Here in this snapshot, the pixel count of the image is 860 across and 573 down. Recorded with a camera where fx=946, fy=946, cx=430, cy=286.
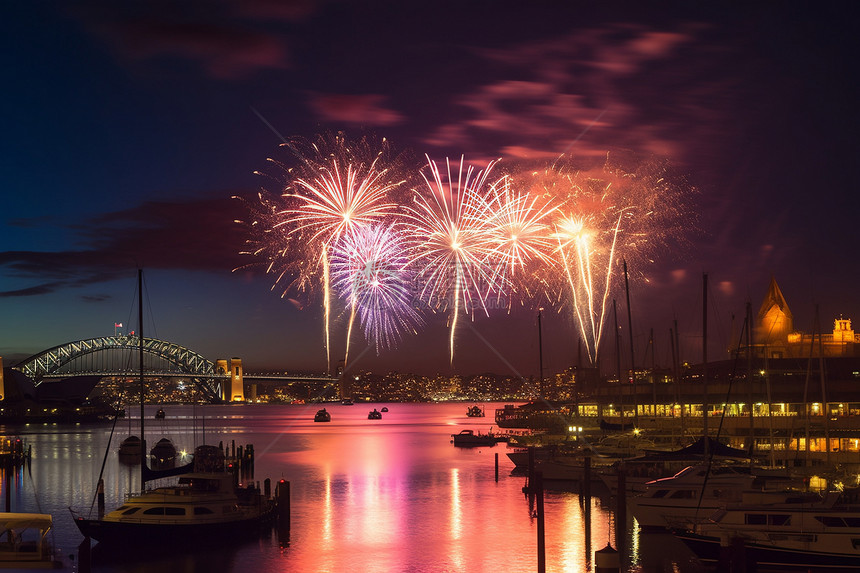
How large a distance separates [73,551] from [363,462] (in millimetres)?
46394

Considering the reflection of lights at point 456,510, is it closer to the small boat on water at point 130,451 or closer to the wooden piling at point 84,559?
the wooden piling at point 84,559

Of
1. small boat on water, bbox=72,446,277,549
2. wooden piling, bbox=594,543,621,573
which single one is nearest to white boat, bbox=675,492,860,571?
wooden piling, bbox=594,543,621,573

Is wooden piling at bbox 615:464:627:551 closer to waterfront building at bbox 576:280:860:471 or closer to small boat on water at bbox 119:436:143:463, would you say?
waterfront building at bbox 576:280:860:471

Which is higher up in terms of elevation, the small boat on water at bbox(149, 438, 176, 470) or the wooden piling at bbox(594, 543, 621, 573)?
the wooden piling at bbox(594, 543, 621, 573)

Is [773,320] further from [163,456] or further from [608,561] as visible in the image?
[608,561]

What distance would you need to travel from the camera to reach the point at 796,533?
2808 cm

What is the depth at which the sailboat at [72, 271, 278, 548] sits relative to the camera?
34.5m

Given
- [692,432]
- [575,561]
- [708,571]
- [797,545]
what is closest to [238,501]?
[575,561]

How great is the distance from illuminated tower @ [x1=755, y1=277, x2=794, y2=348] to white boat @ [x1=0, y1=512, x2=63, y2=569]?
80.4m

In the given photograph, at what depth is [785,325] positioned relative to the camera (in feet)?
321

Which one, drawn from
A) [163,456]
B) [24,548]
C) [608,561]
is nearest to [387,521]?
[24,548]

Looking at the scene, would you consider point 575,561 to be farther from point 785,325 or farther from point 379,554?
point 785,325

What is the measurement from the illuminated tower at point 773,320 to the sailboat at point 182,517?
7137 cm

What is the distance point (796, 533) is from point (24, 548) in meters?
23.1
